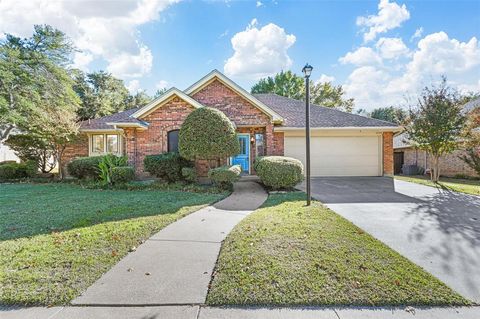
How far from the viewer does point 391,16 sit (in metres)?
10.5

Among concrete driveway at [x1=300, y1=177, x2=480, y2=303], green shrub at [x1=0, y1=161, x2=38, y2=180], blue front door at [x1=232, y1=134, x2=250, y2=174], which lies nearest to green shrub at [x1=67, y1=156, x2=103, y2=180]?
green shrub at [x1=0, y1=161, x2=38, y2=180]

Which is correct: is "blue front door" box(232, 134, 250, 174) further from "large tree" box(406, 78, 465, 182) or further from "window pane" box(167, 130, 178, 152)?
"large tree" box(406, 78, 465, 182)

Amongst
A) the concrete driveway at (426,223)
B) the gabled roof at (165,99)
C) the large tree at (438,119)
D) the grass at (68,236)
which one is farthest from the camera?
the gabled roof at (165,99)

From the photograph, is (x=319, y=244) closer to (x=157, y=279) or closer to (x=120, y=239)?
(x=157, y=279)

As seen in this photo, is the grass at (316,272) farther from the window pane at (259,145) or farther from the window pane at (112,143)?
the window pane at (112,143)

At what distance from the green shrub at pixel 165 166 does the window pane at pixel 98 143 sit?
22.5 ft

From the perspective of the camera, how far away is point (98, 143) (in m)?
15.7

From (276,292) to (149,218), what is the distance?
13.1 feet

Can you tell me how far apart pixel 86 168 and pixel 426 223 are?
14700mm

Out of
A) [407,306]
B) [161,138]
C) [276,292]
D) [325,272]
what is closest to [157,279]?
[276,292]

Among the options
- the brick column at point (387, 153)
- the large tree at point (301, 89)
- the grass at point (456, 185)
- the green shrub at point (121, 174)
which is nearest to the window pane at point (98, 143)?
the green shrub at point (121, 174)

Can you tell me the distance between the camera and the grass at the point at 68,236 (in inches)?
118

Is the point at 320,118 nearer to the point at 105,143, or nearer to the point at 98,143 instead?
the point at 105,143

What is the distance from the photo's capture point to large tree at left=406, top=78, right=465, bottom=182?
11.3 m
